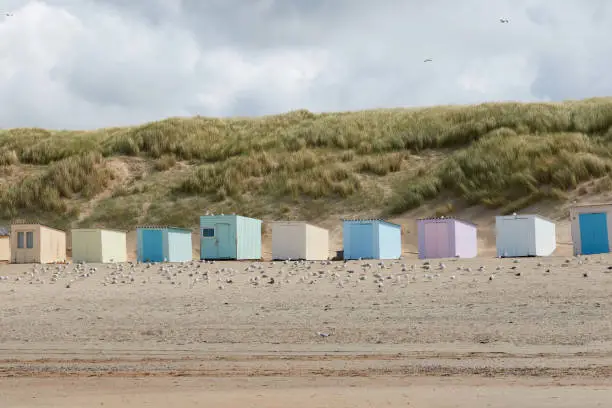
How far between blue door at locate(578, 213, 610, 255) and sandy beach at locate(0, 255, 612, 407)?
5556 mm

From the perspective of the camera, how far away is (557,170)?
39312mm

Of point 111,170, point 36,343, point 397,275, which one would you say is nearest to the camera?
point 36,343

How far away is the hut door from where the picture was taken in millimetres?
31000

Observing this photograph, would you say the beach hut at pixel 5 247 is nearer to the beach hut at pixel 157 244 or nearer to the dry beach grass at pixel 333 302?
the dry beach grass at pixel 333 302

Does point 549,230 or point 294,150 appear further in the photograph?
point 294,150

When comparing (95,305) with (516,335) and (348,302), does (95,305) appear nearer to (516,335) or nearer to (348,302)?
(348,302)

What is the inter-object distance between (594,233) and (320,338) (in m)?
16.3

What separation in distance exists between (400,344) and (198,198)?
108ft

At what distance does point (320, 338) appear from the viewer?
12258 mm

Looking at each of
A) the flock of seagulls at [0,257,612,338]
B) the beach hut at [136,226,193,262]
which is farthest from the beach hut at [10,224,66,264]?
the flock of seagulls at [0,257,612,338]

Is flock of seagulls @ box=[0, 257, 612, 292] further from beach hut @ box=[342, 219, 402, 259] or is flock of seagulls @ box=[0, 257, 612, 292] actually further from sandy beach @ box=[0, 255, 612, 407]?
beach hut @ box=[342, 219, 402, 259]

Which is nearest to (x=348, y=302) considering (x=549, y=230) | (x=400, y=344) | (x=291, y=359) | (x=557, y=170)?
(x=400, y=344)

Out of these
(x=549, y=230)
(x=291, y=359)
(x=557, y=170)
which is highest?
(x=557, y=170)

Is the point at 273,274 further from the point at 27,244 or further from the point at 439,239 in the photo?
the point at 27,244
